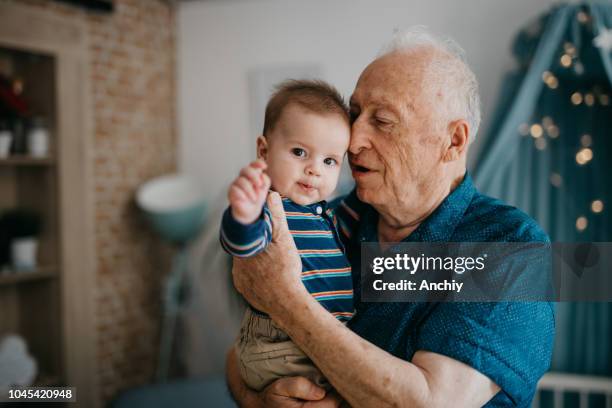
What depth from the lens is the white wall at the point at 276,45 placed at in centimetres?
295

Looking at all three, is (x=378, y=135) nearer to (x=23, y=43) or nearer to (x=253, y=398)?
(x=253, y=398)

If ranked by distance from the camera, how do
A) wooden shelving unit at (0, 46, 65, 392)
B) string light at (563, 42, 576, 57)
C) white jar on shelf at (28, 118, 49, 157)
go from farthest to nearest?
wooden shelving unit at (0, 46, 65, 392) < white jar on shelf at (28, 118, 49, 157) < string light at (563, 42, 576, 57)

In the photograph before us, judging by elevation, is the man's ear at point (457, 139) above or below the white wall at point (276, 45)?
below

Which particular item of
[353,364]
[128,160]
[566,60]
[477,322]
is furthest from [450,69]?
[128,160]

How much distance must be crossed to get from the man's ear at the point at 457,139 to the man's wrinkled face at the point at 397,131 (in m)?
0.02

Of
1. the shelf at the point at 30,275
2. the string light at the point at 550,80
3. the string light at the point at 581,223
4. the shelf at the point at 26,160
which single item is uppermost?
the string light at the point at 550,80

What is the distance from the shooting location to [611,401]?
239 cm

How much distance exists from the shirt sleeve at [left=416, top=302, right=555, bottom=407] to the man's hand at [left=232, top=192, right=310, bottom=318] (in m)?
0.25

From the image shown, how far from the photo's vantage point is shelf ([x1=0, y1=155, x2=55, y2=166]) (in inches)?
107

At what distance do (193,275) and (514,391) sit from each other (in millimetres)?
3172

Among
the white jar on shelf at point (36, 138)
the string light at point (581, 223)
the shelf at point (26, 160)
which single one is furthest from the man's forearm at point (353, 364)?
the white jar on shelf at point (36, 138)

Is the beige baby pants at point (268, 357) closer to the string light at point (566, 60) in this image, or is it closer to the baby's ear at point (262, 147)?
the baby's ear at point (262, 147)

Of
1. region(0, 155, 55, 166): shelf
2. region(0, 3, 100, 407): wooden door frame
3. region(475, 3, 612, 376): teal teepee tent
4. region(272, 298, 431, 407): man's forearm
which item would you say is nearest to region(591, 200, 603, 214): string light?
region(475, 3, 612, 376): teal teepee tent

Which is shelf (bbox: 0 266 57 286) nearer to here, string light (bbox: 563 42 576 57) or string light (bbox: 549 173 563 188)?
string light (bbox: 549 173 563 188)
